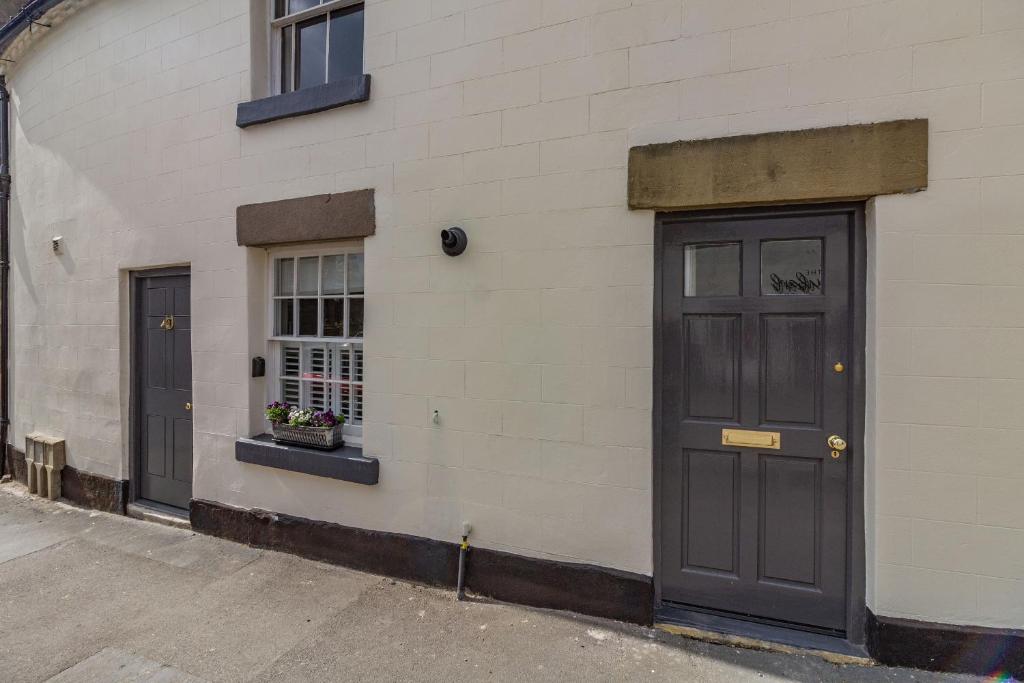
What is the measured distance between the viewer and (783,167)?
2.82 meters

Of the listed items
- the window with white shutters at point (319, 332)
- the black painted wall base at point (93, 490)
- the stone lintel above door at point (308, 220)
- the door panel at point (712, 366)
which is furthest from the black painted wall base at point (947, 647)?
the black painted wall base at point (93, 490)

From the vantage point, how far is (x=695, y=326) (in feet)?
10.2

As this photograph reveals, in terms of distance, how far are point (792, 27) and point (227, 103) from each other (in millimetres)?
4196

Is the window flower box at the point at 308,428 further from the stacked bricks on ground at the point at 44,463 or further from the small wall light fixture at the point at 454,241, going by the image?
the stacked bricks on ground at the point at 44,463

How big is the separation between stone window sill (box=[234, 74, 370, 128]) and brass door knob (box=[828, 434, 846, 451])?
375cm

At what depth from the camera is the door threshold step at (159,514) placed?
475 centimetres

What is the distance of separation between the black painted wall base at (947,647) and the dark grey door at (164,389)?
5.35 meters

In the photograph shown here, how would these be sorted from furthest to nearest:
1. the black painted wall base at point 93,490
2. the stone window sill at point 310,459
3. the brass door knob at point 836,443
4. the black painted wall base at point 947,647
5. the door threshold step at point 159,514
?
1. the black painted wall base at point 93,490
2. the door threshold step at point 159,514
3. the stone window sill at point 310,459
4. the brass door knob at point 836,443
5. the black painted wall base at point 947,647

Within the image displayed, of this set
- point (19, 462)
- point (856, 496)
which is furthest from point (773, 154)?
point (19, 462)

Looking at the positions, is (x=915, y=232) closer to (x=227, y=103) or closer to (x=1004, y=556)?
(x=1004, y=556)

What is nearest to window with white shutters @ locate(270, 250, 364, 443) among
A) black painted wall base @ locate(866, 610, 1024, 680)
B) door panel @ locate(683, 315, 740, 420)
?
door panel @ locate(683, 315, 740, 420)

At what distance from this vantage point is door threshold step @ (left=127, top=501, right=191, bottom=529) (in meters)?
4.75

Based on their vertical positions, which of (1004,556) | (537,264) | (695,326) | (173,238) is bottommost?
(1004,556)

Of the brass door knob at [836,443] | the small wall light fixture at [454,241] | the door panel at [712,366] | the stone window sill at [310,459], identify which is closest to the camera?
the brass door knob at [836,443]
